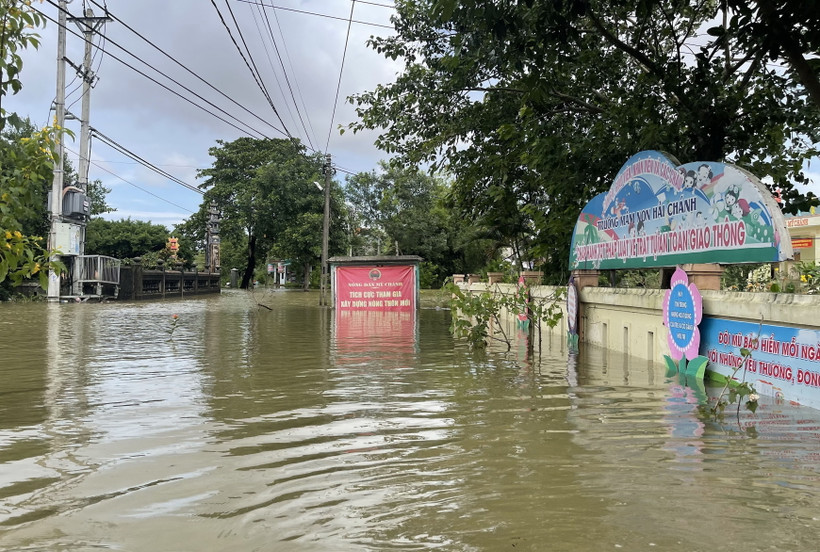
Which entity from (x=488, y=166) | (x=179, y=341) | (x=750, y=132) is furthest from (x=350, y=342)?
(x=750, y=132)

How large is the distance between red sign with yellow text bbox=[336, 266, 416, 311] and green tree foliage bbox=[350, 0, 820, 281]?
6.37 m

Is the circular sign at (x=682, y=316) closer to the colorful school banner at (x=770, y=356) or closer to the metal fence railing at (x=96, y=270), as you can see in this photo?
the colorful school banner at (x=770, y=356)

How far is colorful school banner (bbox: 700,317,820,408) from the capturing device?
6.17 metres

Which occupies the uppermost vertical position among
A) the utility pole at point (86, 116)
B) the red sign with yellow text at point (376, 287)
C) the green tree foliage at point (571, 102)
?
the utility pole at point (86, 116)

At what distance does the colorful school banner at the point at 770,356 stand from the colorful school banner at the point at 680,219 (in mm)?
795

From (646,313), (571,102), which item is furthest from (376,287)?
(646,313)

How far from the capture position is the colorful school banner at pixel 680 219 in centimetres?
716

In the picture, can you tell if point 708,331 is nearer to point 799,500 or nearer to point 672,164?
point 672,164

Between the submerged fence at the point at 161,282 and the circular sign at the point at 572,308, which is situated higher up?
the submerged fence at the point at 161,282

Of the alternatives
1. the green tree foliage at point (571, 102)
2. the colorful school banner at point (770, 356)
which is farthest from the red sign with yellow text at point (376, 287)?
the colorful school banner at point (770, 356)

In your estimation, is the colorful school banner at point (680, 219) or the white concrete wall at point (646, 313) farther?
the colorful school banner at point (680, 219)

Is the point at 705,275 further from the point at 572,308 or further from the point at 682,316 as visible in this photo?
the point at 572,308

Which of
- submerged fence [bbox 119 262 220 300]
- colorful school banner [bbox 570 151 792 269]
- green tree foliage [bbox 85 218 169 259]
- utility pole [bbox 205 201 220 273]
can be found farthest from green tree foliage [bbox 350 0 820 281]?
green tree foliage [bbox 85 218 169 259]

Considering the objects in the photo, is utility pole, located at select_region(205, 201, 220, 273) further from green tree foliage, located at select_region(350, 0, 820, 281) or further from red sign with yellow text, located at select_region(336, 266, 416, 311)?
green tree foliage, located at select_region(350, 0, 820, 281)
